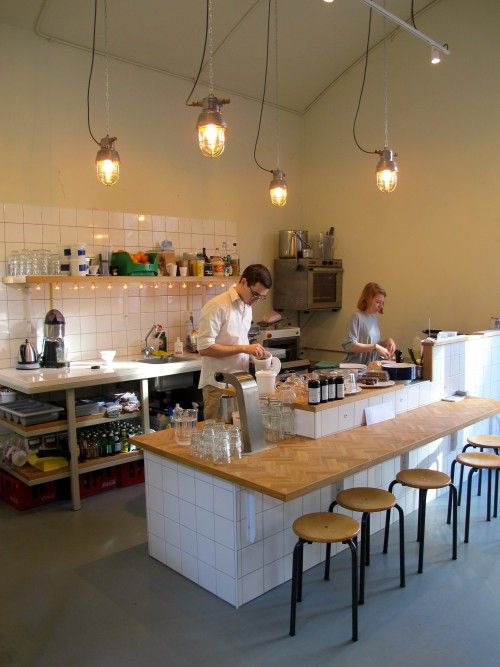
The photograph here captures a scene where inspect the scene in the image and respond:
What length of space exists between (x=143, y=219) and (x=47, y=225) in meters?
0.90

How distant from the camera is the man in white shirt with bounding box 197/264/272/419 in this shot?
3.41m

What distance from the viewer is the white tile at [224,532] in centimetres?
262

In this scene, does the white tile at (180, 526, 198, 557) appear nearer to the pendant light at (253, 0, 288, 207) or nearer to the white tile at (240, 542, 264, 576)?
the white tile at (240, 542, 264, 576)

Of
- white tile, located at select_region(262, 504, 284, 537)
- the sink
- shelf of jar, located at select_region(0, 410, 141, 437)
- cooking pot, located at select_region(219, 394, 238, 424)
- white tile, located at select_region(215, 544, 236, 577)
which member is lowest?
white tile, located at select_region(215, 544, 236, 577)

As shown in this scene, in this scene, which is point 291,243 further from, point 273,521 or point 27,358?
point 273,521

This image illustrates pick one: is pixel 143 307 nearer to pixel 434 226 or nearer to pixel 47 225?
pixel 47 225

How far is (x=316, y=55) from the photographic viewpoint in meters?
5.52

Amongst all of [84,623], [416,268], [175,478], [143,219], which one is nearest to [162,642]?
[84,623]

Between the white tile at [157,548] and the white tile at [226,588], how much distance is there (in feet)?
1.49

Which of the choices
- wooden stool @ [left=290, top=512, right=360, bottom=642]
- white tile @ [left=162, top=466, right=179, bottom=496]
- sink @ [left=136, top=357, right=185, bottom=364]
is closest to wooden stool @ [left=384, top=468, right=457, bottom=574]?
wooden stool @ [left=290, top=512, right=360, bottom=642]

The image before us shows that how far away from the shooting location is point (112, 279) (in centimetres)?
449

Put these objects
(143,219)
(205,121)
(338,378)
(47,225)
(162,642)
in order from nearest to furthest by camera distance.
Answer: (162,642) → (205,121) → (338,378) → (47,225) → (143,219)

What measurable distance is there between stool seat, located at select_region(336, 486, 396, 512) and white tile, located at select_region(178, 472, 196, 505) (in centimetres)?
75

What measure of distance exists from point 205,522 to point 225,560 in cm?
20
